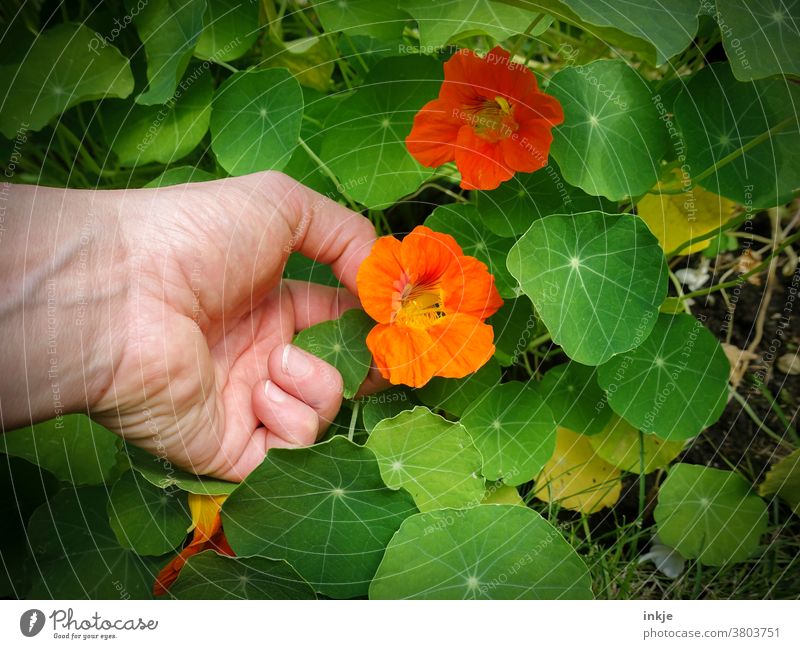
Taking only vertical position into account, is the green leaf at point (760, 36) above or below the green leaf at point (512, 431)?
above

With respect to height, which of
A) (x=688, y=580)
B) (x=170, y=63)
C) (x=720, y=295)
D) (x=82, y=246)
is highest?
(x=170, y=63)

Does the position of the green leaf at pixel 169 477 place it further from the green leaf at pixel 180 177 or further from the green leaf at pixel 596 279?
the green leaf at pixel 596 279

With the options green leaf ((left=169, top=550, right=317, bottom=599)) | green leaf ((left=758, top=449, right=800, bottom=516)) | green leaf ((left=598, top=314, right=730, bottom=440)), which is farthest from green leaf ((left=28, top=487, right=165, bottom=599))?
green leaf ((left=758, top=449, right=800, bottom=516))

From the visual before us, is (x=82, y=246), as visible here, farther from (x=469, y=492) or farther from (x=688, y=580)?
(x=688, y=580)

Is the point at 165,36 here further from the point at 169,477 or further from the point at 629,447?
the point at 629,447

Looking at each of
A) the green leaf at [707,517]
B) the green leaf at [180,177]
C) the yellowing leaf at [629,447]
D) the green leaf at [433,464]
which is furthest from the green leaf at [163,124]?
the green leaf at [707,517]
